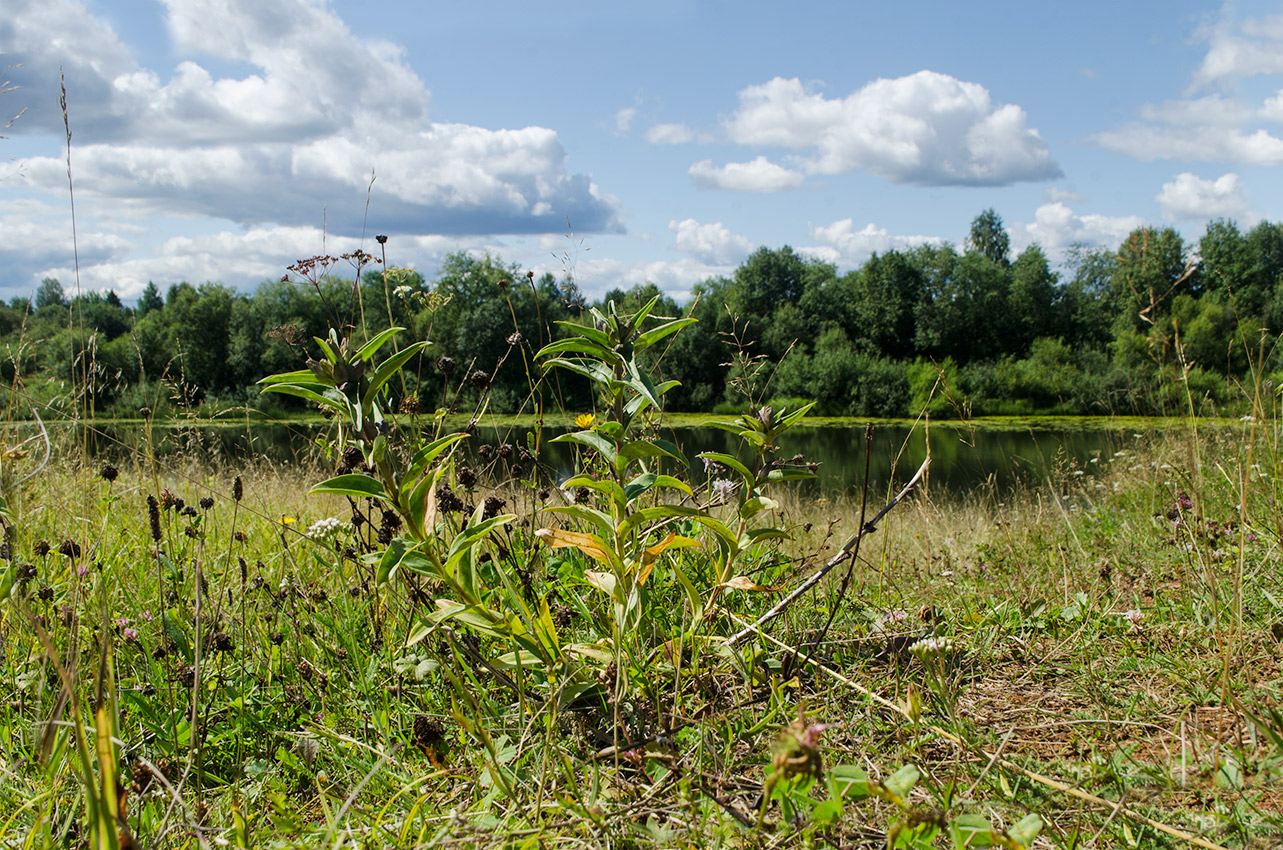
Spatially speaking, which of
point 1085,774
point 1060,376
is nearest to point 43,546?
point 1085,774

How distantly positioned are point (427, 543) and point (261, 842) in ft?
1.91

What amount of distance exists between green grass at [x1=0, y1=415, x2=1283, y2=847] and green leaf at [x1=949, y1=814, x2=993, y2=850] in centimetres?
7

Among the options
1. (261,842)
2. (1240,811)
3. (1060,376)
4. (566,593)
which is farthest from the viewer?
(1060,376)

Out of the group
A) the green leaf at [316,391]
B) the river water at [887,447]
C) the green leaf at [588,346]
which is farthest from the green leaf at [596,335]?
the river water at [887,447]

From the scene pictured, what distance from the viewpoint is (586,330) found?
4.58 ft

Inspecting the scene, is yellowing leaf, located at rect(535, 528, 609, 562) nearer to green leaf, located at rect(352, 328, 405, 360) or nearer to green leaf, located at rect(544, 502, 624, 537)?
green leaf, located at rect(544, 502, 624, 537)

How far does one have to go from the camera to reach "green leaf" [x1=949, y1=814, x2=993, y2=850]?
905 mm

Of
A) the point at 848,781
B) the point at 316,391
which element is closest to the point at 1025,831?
the point at 848,781

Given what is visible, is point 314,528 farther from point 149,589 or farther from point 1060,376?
point 1060,376

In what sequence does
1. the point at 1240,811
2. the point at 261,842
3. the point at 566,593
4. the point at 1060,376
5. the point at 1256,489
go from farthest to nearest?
the point at 1060,376 < the point at 1256,489 < the point at 566,593 < the point at 261,842 < the point at 1240,811

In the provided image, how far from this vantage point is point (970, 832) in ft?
3.10

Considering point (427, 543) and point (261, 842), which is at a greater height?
point (427, 543)

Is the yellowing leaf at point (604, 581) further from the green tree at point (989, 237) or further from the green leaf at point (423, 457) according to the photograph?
the green tree at point (989, 237)

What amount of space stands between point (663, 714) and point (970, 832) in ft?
2.14
